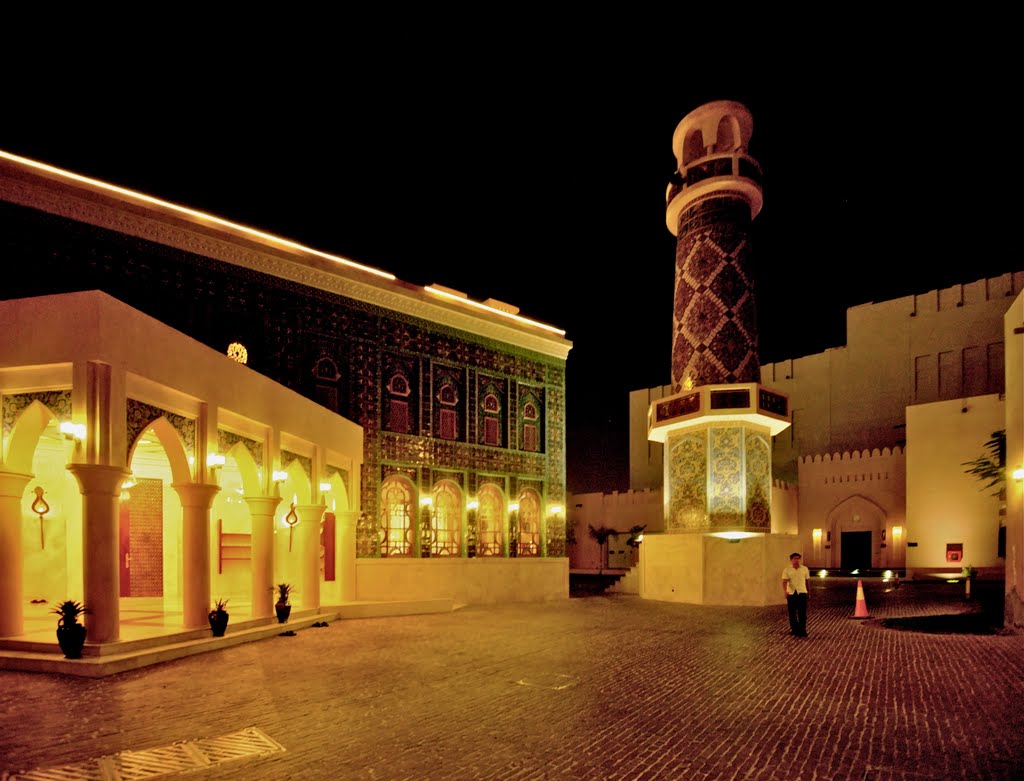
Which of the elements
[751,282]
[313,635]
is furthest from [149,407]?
[751,282]

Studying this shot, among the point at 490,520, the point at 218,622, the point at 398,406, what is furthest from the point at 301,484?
the point at 490,520

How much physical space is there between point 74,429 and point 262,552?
13.7ft

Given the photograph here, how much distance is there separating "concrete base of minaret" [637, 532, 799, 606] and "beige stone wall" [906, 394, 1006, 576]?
10.0 meters

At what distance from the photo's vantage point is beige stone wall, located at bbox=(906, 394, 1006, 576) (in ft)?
77.9

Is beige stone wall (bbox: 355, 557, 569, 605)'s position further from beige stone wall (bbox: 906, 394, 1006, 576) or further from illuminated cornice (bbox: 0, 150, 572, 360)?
beige stone wall (bbox: 906, 394, 1006, 576)

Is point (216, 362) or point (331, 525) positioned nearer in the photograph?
point (216, 362)

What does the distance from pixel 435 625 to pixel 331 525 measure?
5977 millimetres

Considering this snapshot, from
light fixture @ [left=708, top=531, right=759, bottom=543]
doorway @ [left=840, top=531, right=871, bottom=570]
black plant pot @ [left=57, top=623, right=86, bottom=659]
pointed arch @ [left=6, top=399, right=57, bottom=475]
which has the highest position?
pointed arch @ [left=6, top=399, right=57, bottom=475]

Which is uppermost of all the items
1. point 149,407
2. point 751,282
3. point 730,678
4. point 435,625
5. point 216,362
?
point 751,282

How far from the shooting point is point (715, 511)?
1750cm

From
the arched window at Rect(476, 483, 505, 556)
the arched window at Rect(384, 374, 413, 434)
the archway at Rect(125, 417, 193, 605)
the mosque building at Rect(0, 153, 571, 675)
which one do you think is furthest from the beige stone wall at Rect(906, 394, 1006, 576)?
the archway at Rect(125, 417, 193, 605)

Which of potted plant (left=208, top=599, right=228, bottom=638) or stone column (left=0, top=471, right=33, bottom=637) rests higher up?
stone column (left=0, top=471, right=33, bottom=637)

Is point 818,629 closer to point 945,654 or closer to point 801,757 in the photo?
point 945,654

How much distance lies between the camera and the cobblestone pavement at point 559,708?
4855 millimetres
